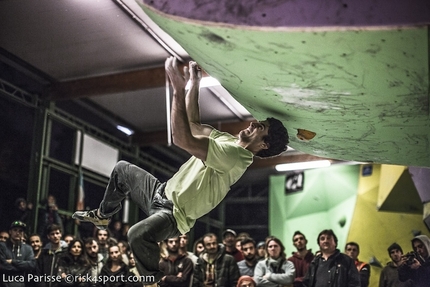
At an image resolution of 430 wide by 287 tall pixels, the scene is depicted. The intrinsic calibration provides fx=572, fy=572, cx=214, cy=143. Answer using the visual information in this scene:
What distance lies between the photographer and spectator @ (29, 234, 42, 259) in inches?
230

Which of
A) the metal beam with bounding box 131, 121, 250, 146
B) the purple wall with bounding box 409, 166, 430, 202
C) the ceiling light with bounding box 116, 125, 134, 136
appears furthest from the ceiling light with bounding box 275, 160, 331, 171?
the ceiling light with bounding box 116, 125, 134, 136

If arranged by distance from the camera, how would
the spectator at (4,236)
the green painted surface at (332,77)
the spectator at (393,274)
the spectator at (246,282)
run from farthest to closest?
the spectator at (4,236), the spectator at (246,282), the spectator at (393,274), the green painted surface at (332,77)

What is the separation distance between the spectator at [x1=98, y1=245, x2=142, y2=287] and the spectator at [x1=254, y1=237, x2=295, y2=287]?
47.7 inches

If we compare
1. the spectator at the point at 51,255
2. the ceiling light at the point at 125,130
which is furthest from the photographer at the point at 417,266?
the ceiling light at the point at 125,130

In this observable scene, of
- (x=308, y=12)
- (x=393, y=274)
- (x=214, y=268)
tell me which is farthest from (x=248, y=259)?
(x=308, y=12)

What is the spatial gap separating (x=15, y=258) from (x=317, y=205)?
598 cm

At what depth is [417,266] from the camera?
16.8 feet

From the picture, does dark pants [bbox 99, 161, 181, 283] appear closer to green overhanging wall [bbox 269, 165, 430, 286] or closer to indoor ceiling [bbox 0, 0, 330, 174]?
indoor ceiling [bbox 0, 0, 330, 174]

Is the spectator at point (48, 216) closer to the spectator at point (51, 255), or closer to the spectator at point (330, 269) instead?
the spectator at point (51, 255)

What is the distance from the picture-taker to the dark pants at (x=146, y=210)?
3048mm

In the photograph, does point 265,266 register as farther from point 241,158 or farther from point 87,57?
point 87,57

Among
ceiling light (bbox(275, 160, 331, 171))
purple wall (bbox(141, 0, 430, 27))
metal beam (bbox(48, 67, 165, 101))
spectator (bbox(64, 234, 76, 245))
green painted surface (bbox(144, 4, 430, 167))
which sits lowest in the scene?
spectator (bbox(64, 234, 76, 245))

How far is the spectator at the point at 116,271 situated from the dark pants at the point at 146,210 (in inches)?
89.0

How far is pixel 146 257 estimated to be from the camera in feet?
10.0
